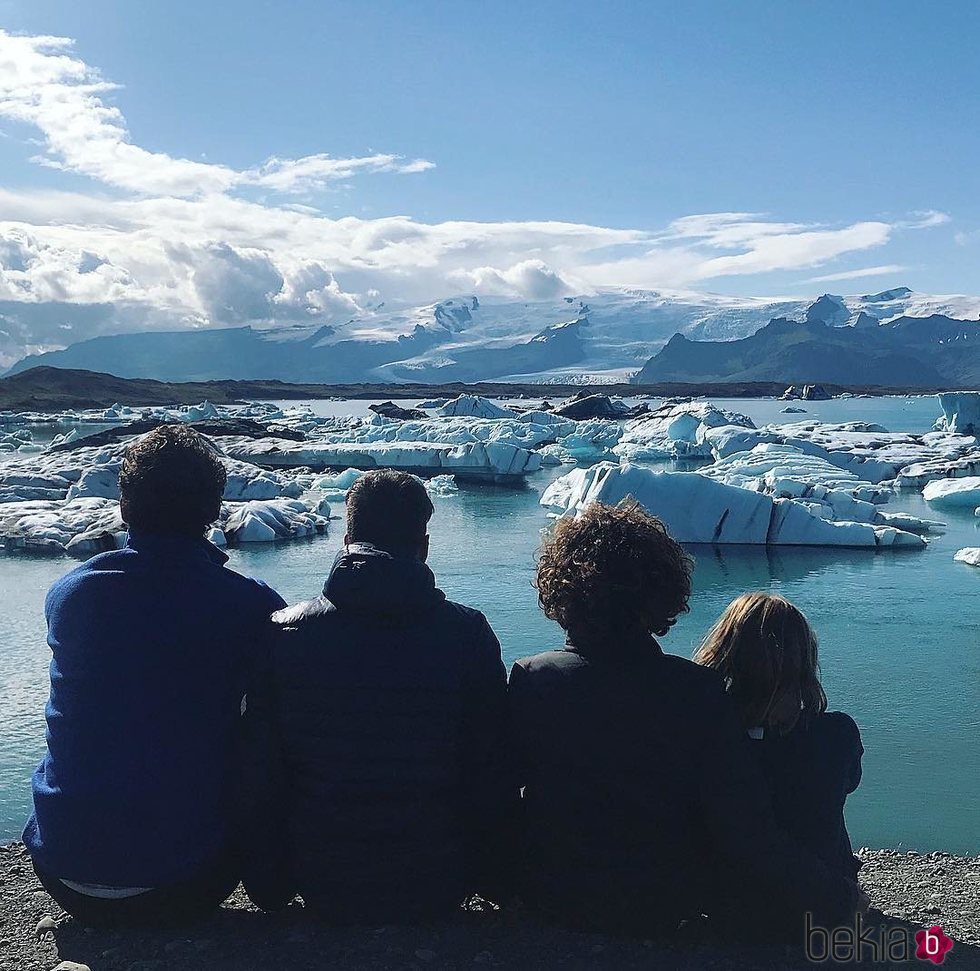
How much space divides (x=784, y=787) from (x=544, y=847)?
1.66 feet

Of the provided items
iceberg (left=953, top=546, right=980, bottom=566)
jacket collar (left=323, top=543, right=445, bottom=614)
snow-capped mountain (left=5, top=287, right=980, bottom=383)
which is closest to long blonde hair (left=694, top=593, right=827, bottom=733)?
jacket collar (left=323, top=543, right=445, bottom=614)

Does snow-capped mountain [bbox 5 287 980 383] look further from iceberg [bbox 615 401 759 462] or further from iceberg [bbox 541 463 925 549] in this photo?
iceberg [bbox 541 463 925 549]

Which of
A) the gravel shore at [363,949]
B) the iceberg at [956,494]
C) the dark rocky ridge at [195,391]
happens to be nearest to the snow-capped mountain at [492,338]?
the dark rocky ridge at [195,391]

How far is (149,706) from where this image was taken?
2.08m

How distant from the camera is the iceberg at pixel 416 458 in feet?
67.0

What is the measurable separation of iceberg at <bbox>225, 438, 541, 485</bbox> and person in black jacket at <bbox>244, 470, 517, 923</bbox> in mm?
17472

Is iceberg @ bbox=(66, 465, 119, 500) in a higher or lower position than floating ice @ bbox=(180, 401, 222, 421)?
higher

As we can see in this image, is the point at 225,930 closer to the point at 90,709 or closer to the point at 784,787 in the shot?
the point at 90,709

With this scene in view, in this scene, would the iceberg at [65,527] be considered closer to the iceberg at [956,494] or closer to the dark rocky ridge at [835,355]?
the iceberg at [956,494]

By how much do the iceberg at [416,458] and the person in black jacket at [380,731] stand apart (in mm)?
17472

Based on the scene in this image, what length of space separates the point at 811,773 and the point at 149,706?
4.43 ft

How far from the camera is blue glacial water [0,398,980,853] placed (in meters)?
4.79

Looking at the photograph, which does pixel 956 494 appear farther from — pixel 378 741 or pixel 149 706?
pixel 149 706

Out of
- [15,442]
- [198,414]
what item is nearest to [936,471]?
[15,442]
